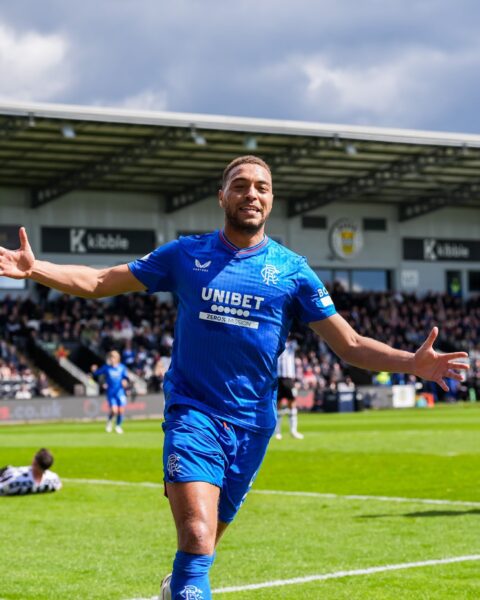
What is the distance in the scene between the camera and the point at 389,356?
20.3 feet

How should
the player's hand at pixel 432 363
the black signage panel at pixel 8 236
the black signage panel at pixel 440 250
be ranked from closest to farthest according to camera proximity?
the player's hand at pixel 432 363
the black signage panel at pixel 8 236
the black signage panel at pixel 440 250

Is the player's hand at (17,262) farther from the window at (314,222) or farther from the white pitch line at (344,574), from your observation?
the window at (314,222)

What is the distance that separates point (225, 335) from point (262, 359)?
0.24m

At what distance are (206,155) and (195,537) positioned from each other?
4735cm

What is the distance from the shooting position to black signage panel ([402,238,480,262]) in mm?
67188

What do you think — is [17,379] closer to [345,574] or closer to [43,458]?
[43,458]

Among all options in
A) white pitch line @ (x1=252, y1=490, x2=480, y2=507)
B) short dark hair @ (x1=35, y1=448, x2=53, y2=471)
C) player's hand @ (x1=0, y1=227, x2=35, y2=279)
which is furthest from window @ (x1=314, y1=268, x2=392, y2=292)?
player's hand @ (x1=0, y1=227, x2=35, y2=279)

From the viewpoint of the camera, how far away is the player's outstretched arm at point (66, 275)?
596 cm

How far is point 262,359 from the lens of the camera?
19.9 feet

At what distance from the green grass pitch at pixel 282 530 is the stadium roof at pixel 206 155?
2553cm

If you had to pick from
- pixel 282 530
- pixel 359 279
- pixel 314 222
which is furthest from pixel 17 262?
pixel 359 279

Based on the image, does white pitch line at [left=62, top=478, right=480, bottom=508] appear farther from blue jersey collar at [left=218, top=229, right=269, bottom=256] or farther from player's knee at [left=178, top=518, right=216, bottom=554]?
player's knee at [left=178, top=518, right=216, bottom=554]

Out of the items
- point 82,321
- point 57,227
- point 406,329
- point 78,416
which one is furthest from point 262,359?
point 406,329

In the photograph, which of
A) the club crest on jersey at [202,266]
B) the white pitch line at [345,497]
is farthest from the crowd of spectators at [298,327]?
the club crest on jersey at [202,266]
